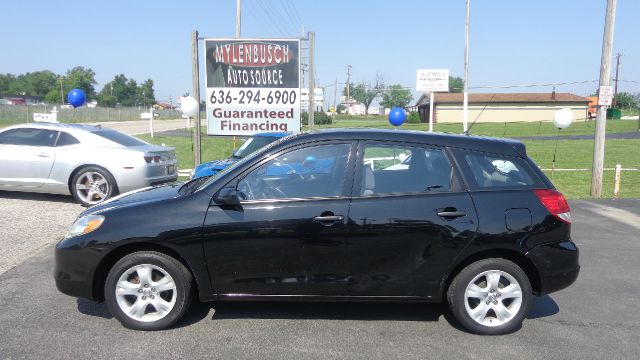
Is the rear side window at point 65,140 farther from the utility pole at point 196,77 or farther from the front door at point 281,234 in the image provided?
the front door at point 281,234

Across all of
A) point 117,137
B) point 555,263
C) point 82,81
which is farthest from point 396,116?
point 82,81

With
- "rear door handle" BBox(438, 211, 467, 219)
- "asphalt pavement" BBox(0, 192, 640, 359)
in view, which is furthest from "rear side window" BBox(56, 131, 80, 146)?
"rear door handle" BBox(438, 211, 467, 219)

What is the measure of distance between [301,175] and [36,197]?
24.3 feet

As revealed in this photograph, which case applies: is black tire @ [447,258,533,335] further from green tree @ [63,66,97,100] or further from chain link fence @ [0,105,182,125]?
green tree @ [63,66,97,100]

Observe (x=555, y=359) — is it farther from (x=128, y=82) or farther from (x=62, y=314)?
(x=128, y=82)

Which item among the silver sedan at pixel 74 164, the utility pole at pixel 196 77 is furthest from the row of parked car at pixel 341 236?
the utility pole at pixel 196 77

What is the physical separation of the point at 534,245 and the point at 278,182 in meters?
2.08

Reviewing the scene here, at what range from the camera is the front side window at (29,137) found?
9031mm

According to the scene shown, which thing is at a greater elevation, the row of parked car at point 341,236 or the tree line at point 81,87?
the tree line at point 81,87

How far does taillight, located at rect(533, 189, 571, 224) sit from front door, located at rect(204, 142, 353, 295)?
Result: 5.12ft

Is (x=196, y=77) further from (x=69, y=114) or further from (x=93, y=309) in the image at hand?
(x=69, y=114)

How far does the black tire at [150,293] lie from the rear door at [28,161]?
18.9 feet

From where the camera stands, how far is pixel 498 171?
423 centimetres

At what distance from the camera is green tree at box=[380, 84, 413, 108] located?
125438mm
